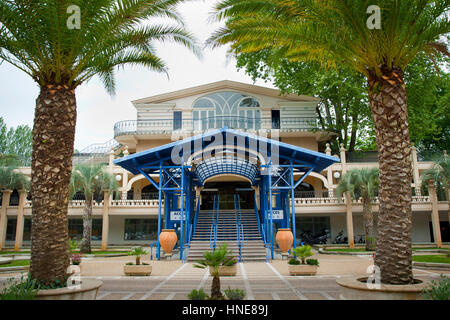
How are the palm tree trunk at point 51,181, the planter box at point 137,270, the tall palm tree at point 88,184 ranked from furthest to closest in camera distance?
the tall palm tree at point 88,184, the planter box at point 137,270, the palm tree trunk at point 51,181

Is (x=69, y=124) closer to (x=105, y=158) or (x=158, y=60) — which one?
(x=158, y=60)

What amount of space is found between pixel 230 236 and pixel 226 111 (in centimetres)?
1389

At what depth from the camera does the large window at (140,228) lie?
30781 mm

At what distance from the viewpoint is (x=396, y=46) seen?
8062mm

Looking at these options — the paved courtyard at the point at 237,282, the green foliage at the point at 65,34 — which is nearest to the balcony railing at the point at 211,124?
the paved courtyard at the point at 237,282

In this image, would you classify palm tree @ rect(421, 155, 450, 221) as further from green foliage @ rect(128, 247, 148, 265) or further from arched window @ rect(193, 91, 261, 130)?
green foliage @ rect(128, 247, 148, 265)

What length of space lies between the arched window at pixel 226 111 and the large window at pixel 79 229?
11527 millimetres

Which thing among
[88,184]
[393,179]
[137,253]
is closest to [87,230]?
[88,184]

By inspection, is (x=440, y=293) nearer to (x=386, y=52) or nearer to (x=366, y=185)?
(x=386, y=52)

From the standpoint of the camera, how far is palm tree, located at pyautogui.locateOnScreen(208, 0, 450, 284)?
25.0 feet

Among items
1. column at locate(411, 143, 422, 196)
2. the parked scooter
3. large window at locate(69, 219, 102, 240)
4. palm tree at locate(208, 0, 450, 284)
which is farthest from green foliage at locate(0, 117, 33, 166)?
palm tree at locate(208, 0, 450, 284)

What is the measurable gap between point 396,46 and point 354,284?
198 inches

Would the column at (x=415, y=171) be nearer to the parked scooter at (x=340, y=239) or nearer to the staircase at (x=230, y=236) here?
the parked scooter at (x=340, y=239)

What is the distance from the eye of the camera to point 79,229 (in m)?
31.0
